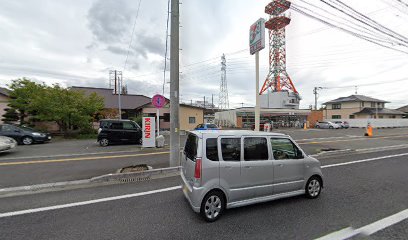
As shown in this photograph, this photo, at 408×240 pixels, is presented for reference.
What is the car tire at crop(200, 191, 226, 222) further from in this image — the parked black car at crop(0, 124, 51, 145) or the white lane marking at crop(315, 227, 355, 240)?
the parked black car at crop(0, 124, 51, 145)

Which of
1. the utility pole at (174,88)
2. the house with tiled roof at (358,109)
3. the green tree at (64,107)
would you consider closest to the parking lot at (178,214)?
the utility pole at (174,88)

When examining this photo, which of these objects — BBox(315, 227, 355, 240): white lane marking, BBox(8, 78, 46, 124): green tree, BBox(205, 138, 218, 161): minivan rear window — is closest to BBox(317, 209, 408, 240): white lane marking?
BBox(315, 227, 355, 240): white lane marking

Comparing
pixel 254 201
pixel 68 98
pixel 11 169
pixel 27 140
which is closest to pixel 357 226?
pixel 254 201

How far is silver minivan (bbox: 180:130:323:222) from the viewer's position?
3.22 metres

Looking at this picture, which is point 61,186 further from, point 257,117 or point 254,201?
point 257,117

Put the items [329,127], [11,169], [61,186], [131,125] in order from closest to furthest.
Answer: [61,186], [11,169], [131,125], [329,127]

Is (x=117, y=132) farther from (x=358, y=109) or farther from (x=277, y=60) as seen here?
(x=358, y=109)

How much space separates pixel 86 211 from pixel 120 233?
4.01 ft

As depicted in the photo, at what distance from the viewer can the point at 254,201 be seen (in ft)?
11.7

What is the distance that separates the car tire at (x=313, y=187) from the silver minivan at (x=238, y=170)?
0.08 m

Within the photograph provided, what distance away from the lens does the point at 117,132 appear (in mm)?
12320

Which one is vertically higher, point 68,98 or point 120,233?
point 68,98

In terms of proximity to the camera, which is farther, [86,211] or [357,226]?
[86,211]

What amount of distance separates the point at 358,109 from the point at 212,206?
56.8m
